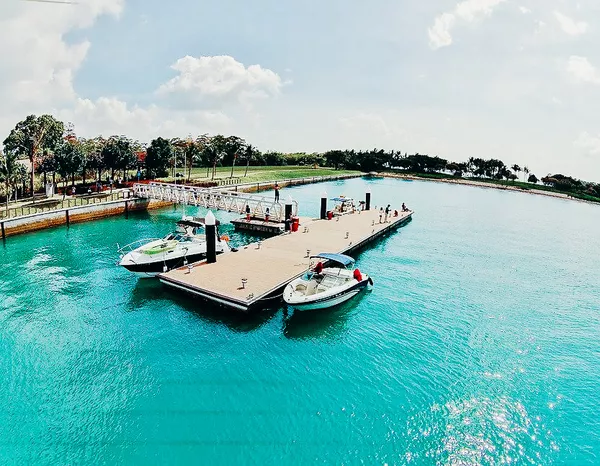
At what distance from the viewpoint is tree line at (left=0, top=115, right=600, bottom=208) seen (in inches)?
1951

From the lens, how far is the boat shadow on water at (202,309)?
75.7ft

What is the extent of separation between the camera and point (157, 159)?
77.2 metres

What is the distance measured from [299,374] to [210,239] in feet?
48.3

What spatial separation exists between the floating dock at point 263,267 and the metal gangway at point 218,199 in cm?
466

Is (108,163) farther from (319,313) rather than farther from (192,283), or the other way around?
(319,313)

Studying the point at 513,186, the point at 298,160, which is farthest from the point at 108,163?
the point at 513,186

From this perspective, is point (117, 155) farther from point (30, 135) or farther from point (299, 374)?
point (299, 374)

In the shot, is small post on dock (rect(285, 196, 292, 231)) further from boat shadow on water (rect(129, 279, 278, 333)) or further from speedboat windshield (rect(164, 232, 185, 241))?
boat shadow on water (rect(129, 279, 278, 333))

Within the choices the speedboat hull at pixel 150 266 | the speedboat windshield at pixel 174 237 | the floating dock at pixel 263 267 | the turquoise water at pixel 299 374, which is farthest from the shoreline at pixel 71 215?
the floating dock at pixel 263 267

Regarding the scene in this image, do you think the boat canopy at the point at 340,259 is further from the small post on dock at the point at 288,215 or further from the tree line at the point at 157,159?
the tree line at the point at 157,159

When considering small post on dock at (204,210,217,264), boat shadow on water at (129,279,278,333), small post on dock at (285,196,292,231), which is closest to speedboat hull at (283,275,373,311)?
boat shadow on water at (129,279,278,333)

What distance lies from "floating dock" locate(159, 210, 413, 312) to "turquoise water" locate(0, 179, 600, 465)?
4.27 ft

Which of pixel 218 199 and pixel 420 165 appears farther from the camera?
pixel 420 165

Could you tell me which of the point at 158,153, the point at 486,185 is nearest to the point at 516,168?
the point at 486,185
